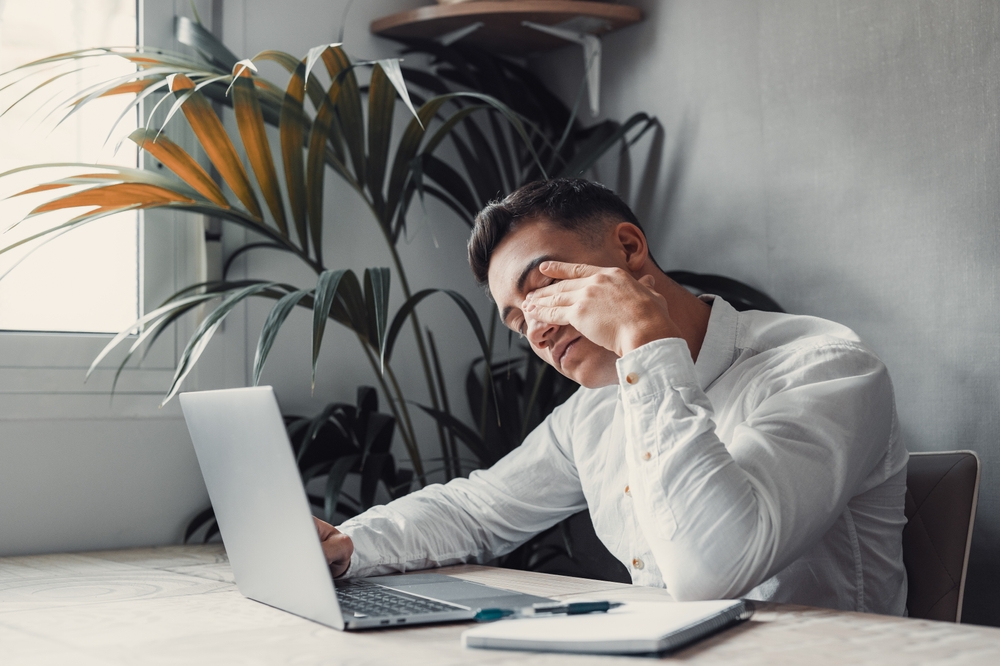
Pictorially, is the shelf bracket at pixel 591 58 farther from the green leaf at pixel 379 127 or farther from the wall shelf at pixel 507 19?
the green leaf at pixel 379 127

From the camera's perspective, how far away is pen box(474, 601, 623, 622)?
3.09 ft

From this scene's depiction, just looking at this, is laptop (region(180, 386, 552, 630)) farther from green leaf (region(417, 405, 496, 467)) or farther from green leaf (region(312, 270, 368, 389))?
green leaf (region(417, 405, 496, 467))

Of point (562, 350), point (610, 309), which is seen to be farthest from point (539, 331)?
point (610, 309)

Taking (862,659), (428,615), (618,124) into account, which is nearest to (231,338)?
(618,124)

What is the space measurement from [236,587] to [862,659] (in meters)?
0.87

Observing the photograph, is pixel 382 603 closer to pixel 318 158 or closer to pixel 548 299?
pixel 548 299

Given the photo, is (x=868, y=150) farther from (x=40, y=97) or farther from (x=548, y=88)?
(x=40, y=97)

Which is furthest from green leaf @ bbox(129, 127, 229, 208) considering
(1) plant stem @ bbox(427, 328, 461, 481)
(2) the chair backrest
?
(2) the chair backrest

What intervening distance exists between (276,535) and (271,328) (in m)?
0.72

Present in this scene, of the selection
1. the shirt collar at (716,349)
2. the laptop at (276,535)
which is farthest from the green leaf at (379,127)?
the laptop at (276,535)

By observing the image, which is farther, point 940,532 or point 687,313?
point 687,313

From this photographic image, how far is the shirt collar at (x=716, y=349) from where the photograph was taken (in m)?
1.43

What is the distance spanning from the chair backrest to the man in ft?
0.13

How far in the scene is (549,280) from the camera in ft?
4.62
